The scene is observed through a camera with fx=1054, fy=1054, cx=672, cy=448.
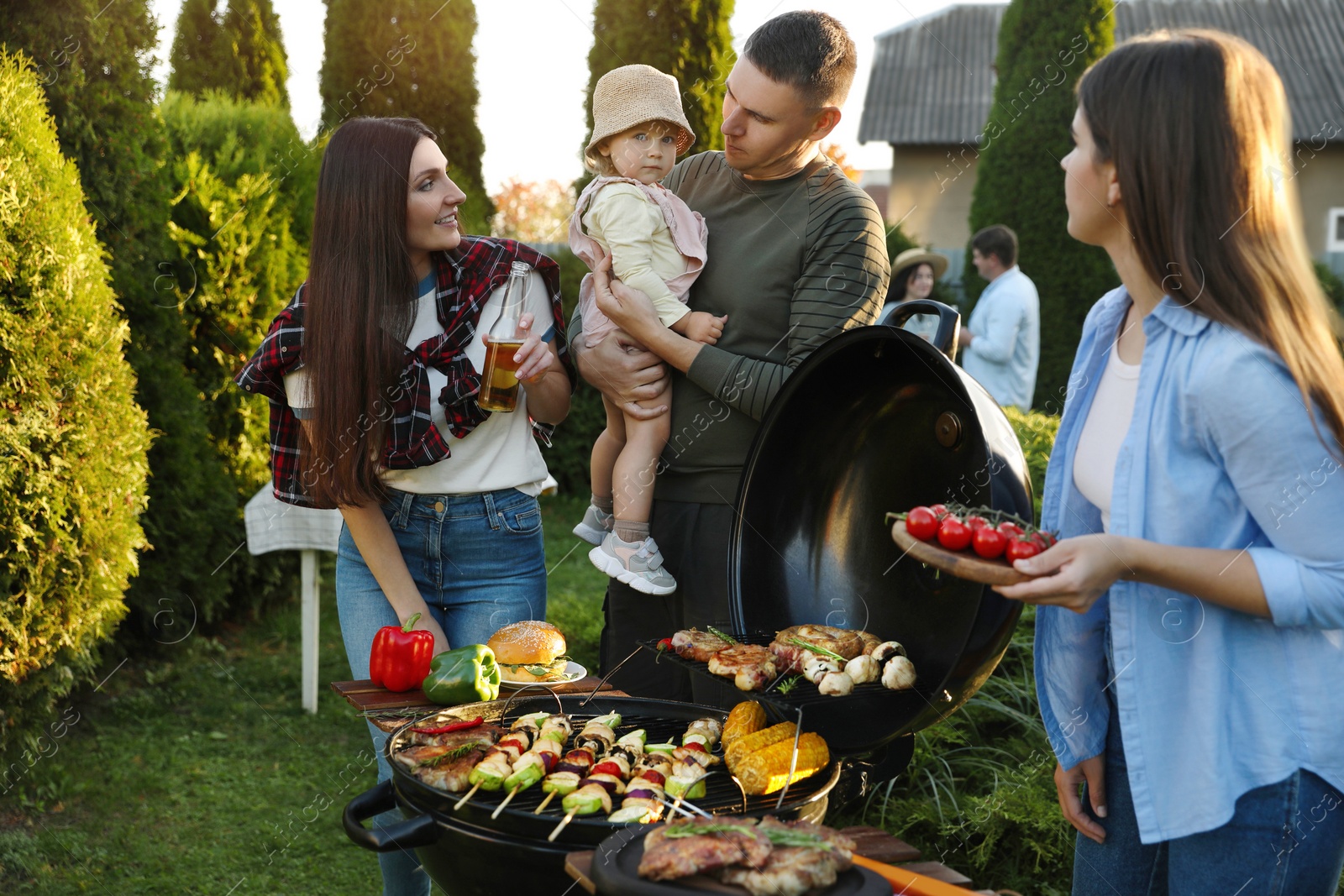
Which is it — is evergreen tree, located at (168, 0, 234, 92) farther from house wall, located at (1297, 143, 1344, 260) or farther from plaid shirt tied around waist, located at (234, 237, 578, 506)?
house wall, located at (1297, 143, 1344, 260)

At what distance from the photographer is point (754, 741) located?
1.97 m

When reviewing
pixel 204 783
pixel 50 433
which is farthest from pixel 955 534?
pixel 204 783

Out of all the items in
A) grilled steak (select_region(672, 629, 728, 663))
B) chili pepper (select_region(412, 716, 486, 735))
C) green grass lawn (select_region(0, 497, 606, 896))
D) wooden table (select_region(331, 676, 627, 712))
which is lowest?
green grass lawn (select_region(0, 497, 606, 896))

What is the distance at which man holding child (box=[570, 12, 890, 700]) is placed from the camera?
241 cm

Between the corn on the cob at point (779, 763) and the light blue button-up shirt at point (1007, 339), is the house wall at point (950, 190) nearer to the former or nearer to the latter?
the light blue button-up shirt at point (1007, 339)

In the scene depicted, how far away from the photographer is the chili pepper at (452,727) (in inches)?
82.8

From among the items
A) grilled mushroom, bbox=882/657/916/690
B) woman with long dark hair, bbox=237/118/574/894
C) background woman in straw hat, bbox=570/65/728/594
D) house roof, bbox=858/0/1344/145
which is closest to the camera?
grilled mushroom, bbox=882/657/916/690

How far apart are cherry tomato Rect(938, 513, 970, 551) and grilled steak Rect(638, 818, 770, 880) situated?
0.50 meters

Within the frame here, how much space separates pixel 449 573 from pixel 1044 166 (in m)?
10.3

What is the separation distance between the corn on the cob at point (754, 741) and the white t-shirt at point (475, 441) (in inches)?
41.3

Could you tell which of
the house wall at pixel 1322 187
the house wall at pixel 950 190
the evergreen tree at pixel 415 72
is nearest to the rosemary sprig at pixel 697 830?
the evergreen tree at pixel 415 72

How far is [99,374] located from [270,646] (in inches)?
97.4

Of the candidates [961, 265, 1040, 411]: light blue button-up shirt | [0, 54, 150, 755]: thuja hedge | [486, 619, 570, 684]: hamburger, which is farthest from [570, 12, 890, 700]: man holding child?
[961, 265, 1040, 411]: light blue button-up shirt

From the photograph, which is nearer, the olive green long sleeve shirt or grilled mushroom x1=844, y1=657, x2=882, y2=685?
grilled mushroom x1=844, y1=657, x2=882, y2=685
